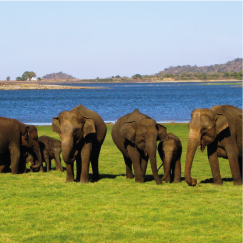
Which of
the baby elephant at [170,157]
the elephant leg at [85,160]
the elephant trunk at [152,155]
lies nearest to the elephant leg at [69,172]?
the elephant leg at [85,160]

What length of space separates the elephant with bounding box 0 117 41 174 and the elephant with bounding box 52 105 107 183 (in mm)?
2645

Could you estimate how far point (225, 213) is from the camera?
39.5ft

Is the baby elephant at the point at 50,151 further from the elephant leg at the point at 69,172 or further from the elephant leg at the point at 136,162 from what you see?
the elephant leg at the point at 136,162

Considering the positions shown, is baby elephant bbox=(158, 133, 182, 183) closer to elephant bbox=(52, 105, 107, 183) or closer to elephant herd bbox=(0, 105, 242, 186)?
elephant herd bbox=(0, 105, 242, 186)

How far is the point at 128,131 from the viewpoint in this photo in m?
16.5

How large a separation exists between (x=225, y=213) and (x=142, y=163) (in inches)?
195

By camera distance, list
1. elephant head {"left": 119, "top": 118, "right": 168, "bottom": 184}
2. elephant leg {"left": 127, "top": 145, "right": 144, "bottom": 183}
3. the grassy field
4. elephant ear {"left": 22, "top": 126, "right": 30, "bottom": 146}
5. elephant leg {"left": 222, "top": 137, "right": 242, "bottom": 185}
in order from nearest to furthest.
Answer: the grassy field → elephant leg {"left": 222, "top": 137, "right": 242, "bottom": 185} → elephant head {"left": 119, "top": 118, "right": 168, "bottom": 184} → elephant leg {"left": 127, "top": 145, "right": 144, "bottom": 183} → elephant ear {"left": 22, "top": 126, "right": 30, "bottom": 146}

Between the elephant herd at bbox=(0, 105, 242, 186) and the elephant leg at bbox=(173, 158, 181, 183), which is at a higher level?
the elephant herd at bbox=(0, 105, 242, 186)

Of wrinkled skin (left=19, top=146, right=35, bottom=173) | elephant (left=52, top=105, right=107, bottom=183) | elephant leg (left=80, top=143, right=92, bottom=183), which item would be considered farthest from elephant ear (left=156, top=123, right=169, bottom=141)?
wrinkled skin (left=19, top=146, right=35, bottom=173)

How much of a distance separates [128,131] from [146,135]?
84cm

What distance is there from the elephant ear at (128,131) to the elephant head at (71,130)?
113 centimetres

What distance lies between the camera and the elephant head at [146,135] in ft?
51.3

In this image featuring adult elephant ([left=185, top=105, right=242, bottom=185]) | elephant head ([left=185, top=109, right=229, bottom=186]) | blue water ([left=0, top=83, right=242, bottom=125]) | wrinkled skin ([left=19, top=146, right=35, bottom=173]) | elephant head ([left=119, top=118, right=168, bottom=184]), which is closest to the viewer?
elephant head ([left=185, top=109, right=229, bottom=186])

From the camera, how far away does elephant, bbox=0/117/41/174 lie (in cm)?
1822
